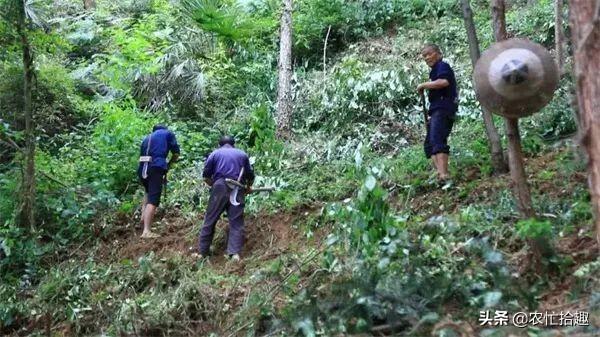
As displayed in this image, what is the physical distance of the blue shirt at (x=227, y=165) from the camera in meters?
8.41

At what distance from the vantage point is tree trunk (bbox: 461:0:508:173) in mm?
7428

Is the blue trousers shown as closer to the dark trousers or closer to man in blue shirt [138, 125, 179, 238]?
the dark trousers

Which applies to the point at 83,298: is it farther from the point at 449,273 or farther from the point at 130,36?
the point at 130,36

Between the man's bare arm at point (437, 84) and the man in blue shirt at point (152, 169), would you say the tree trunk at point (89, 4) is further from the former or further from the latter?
the man's bare arm at point (437, 84)

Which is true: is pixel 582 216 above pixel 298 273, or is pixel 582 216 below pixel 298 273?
above

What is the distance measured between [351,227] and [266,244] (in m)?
2.77

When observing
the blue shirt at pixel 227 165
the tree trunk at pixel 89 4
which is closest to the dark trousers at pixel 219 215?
the blue shirt at pixel 227 165

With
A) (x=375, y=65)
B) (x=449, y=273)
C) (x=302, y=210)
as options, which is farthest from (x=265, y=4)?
(x=449, y=273)

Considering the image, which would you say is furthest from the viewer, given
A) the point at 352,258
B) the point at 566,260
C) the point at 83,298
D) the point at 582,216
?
the point at 83,298

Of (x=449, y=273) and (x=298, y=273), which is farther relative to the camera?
(x=298, y=273)

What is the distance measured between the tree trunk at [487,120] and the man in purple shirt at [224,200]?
9.87 feet

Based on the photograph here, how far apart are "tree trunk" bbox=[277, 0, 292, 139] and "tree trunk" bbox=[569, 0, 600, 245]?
811cm

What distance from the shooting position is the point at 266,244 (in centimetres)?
841

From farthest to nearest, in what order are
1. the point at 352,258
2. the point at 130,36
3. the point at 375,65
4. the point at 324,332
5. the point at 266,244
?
the point at 130,36 < the point at 375,65 < the point at 266,244 < the point at 352,258 < the point at 324,332
